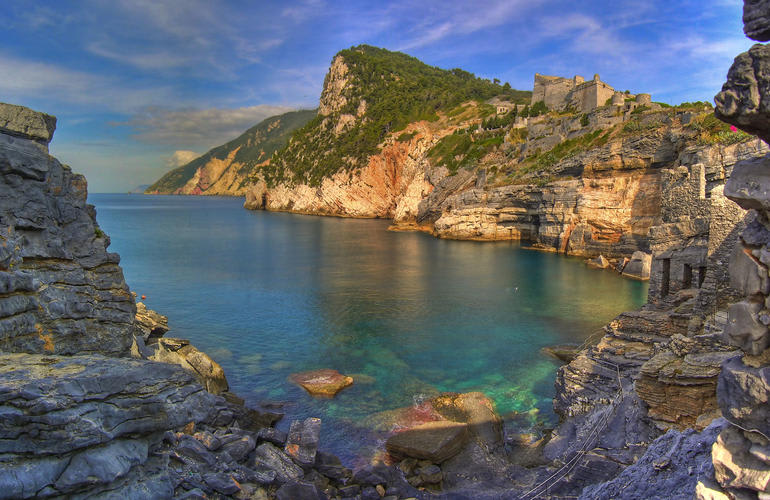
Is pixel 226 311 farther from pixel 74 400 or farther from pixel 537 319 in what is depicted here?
pixel 74 400

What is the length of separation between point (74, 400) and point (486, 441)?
11403 millimetres

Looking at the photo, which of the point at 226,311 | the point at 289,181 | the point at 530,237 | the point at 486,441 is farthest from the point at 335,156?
the point at 486,441

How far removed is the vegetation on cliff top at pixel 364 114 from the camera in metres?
105

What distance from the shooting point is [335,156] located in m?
109

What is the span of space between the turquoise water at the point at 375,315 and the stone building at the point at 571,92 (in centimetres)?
2861

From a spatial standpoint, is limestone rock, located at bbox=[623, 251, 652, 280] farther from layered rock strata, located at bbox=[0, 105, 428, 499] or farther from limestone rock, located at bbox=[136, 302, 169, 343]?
limestone rock, located at bbox=[136, 302, 169, 343]

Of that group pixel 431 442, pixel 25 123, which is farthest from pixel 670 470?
pixel 25 123

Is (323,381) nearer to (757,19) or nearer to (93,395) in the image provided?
(93,395)

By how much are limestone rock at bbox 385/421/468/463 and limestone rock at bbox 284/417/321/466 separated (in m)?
2.22

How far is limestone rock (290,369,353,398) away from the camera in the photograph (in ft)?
60.0

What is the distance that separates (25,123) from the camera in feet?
37.8

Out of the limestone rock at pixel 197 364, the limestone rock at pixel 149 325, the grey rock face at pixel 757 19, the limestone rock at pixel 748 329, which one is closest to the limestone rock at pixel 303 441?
the limestone rock at pixel 197 364

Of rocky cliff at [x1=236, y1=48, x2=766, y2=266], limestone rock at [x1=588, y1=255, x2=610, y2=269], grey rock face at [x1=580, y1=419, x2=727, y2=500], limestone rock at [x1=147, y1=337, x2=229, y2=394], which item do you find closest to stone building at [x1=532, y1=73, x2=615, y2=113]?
rocky cliff at [x1=236, y1=48, x2=766, y2=266]

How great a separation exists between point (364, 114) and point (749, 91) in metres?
115
